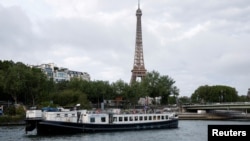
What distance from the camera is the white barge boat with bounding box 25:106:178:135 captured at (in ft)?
172

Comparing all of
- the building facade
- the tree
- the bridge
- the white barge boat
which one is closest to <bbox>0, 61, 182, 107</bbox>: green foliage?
the tree

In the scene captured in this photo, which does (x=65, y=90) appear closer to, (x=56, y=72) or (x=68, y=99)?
(x=68, y=99)

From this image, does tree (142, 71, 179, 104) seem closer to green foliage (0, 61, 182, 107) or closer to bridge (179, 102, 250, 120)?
green foliage (0, 61, 182, 107)

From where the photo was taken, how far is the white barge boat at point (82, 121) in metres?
52.3

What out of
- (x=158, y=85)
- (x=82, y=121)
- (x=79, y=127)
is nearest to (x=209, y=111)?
(x=158, y=85)

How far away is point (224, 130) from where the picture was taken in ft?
34.7

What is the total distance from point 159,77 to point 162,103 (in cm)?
964

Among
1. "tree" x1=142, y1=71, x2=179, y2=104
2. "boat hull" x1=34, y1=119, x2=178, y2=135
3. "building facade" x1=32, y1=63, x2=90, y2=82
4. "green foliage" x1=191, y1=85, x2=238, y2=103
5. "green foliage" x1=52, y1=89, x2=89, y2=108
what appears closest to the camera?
"boat hull" x1=34, y1=119, x2=178, y2=135

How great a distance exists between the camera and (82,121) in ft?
182

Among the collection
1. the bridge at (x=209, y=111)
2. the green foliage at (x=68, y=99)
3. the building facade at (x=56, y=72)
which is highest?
the building facade at (x=56, y=72)

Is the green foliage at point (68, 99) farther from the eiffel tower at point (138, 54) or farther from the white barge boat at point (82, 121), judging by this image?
the eiffel tower at point (138, 54)

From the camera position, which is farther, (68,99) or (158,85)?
(158,85)

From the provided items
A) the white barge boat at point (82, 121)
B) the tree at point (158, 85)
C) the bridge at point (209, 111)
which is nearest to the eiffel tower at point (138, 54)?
the tree at point (158, 85)

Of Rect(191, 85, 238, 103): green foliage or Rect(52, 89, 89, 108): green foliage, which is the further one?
Rect(191, 85, 238, 103): green foliage
